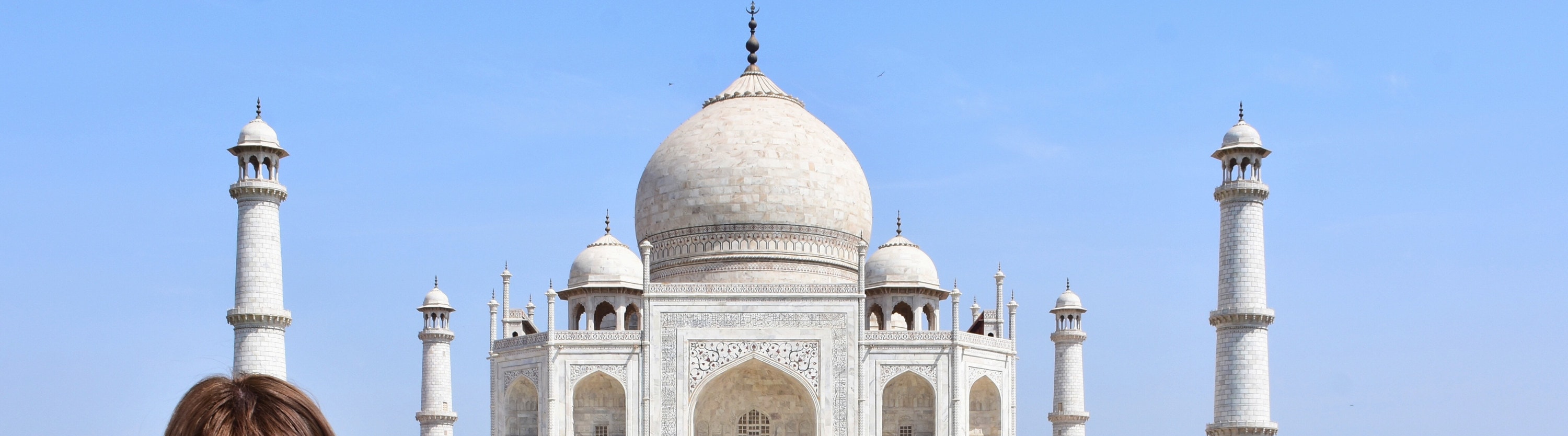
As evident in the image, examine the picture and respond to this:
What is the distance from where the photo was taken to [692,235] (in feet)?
104

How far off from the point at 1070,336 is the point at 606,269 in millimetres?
9925

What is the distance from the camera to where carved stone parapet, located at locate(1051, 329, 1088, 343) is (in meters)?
35.1

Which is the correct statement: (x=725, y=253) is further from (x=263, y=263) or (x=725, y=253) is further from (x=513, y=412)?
(x=263, y=263)

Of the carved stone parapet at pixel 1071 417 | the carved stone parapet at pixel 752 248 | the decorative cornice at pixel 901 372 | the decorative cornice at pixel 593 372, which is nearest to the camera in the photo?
the decorative cornice at pixel 593 372

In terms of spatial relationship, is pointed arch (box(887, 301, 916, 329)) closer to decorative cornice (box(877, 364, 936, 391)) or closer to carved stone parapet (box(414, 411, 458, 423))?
decorative cornice (box(877, 364, 936, 391))

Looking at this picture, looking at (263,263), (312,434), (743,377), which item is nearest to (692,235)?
(743,377)

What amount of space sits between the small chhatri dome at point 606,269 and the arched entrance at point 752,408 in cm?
274

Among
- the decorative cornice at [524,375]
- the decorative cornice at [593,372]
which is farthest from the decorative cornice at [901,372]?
the decorative cornice at [524,375]

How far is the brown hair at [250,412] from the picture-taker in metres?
2.84

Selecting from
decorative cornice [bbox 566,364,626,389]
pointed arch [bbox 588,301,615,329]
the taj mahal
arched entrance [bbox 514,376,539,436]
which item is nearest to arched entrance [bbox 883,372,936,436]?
the taj mahal

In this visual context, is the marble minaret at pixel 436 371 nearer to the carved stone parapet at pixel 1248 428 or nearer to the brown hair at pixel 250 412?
the carved stone parapet at pixel 1248 428

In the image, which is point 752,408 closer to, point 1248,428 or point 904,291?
point 904,291

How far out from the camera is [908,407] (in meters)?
28.7

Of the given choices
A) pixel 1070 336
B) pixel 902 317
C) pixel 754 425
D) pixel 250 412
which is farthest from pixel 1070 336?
pixel 250 412
